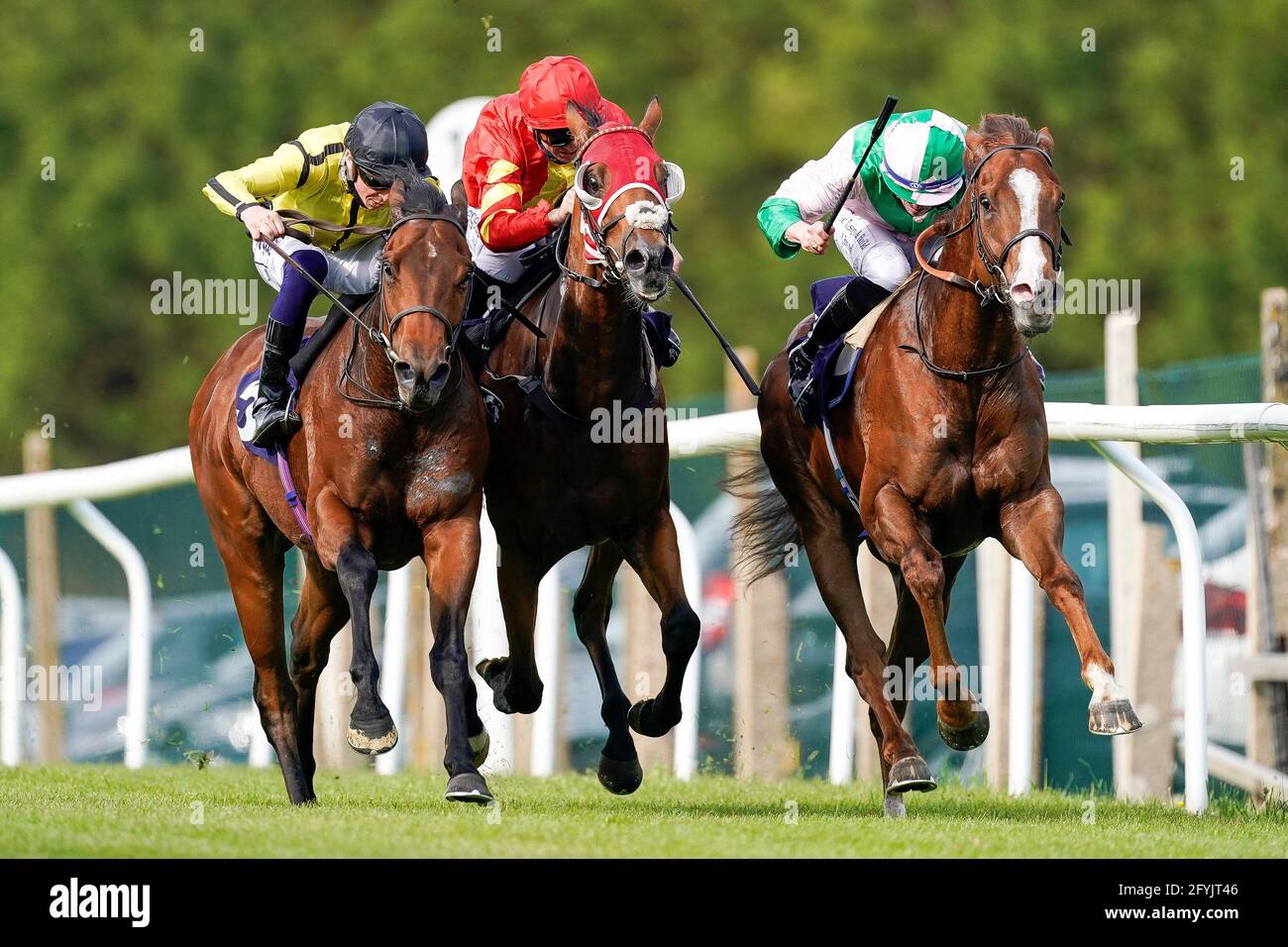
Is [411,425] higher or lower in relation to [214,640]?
higher

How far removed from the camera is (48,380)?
22594mm

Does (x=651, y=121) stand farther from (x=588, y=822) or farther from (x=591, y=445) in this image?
(x=588, y=822)

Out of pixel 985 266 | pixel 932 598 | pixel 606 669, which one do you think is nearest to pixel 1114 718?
pixel 932 598

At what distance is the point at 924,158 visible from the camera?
7.20 metres

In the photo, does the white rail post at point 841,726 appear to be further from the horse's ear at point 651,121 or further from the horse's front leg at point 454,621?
the horse's ear at point 651,121

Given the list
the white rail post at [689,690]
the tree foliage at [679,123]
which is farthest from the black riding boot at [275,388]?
the tree foliage at [679,123]

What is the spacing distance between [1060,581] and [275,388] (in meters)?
2.63

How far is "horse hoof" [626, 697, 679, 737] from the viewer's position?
24.1ft

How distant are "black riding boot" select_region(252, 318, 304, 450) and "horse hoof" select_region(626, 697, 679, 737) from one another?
148 centimetres
